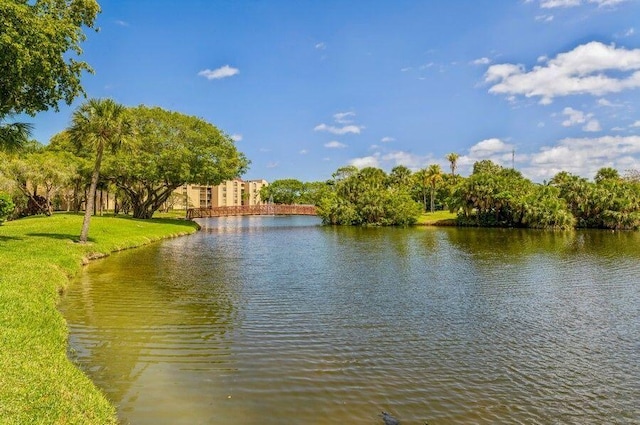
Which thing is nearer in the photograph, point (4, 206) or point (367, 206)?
point (4, 206)

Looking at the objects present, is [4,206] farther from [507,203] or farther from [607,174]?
[607,174]

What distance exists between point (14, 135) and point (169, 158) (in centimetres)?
3318

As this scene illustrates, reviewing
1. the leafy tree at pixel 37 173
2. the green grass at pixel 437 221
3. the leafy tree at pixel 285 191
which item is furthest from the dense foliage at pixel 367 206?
the leafy tree at pixel 285 191

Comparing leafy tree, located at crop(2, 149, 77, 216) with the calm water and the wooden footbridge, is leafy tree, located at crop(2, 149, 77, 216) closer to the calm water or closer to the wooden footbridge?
the calm water

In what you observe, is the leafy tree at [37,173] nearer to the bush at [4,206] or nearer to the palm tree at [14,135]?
the bush at [4,206]

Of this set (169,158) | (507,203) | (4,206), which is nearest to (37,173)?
(4,206)

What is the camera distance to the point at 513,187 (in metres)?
73.6

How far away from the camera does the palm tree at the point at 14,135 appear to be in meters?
22.8

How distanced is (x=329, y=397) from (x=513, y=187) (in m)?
71.8

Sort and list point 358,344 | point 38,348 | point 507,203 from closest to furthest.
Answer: point 38,348
point 358,344
point 507,203

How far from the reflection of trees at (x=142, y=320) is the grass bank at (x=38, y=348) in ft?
2.26

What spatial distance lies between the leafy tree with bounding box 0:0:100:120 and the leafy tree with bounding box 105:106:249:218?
30.4 metres

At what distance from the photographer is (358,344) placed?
12930 millimetres

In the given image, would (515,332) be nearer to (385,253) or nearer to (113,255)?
(385,253)
